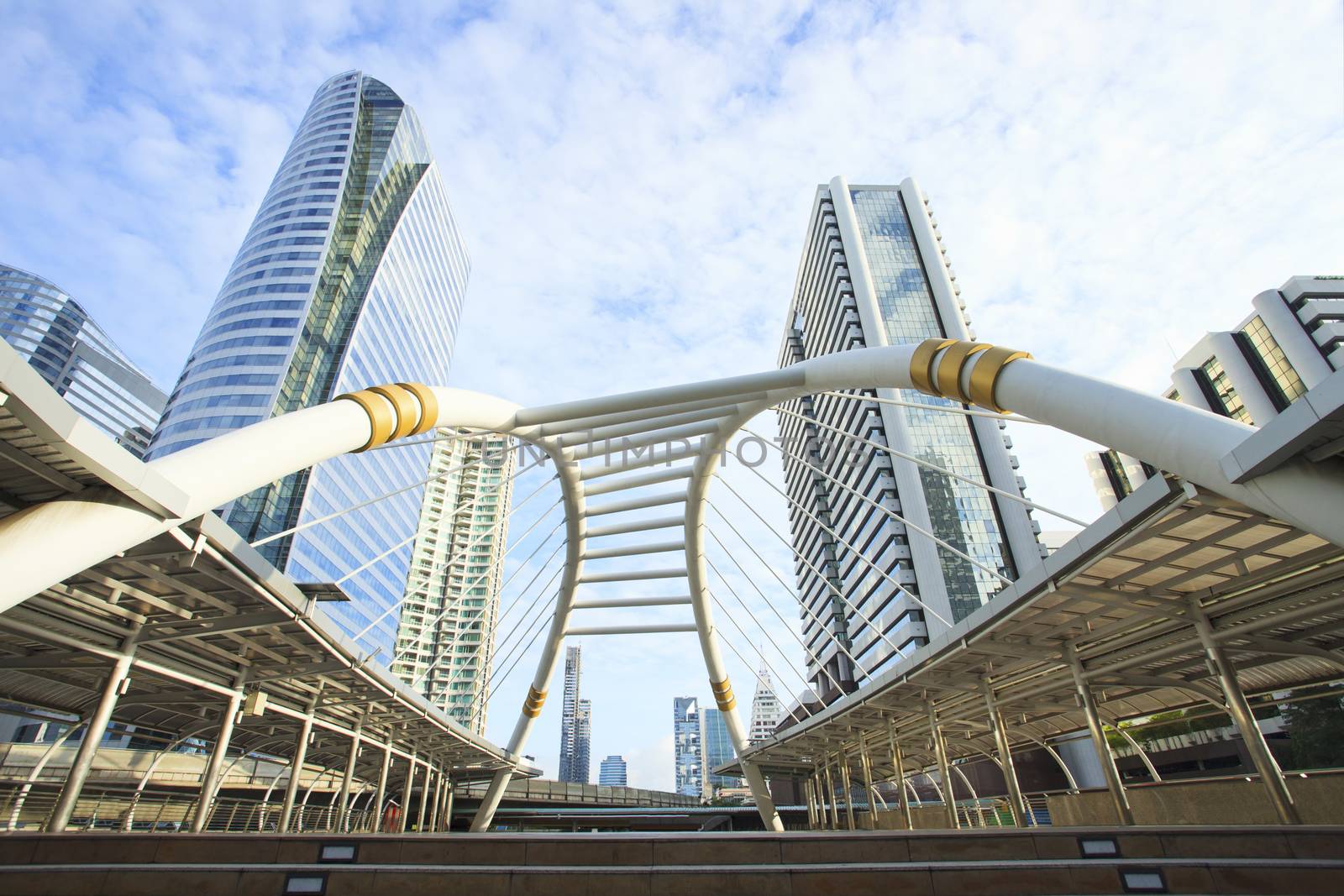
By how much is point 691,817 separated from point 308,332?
210 feet

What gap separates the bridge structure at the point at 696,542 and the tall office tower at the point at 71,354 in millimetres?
136043

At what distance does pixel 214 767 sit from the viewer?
14.8 m

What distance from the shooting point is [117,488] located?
6762 mm

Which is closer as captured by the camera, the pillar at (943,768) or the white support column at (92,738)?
the white support column at (92,738)

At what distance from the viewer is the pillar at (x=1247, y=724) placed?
1086cm

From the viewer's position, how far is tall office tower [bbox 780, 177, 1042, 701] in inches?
2660

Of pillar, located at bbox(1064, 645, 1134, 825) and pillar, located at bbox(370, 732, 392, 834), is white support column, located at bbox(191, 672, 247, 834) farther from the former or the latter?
pillar, located at bbox(1064, 645, 1134, 825)

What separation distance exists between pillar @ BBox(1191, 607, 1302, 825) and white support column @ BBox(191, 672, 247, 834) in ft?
61.1

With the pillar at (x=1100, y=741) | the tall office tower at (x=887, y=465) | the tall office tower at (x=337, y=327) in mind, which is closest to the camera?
the pillar at (x=1100, y=741)

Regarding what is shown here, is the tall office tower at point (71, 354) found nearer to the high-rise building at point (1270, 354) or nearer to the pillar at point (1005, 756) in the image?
the pillar at point (1005, 756)

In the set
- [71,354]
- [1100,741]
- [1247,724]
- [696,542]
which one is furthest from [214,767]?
[71,354]

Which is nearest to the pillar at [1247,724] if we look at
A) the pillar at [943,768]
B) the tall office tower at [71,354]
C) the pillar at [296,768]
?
Result: the pillar at [943,768]

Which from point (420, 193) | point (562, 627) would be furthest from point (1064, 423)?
point (420, 193)

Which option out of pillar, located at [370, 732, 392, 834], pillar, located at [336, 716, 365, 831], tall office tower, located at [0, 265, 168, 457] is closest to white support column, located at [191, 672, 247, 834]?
pillar, located at [336, 716, 365, 831]
